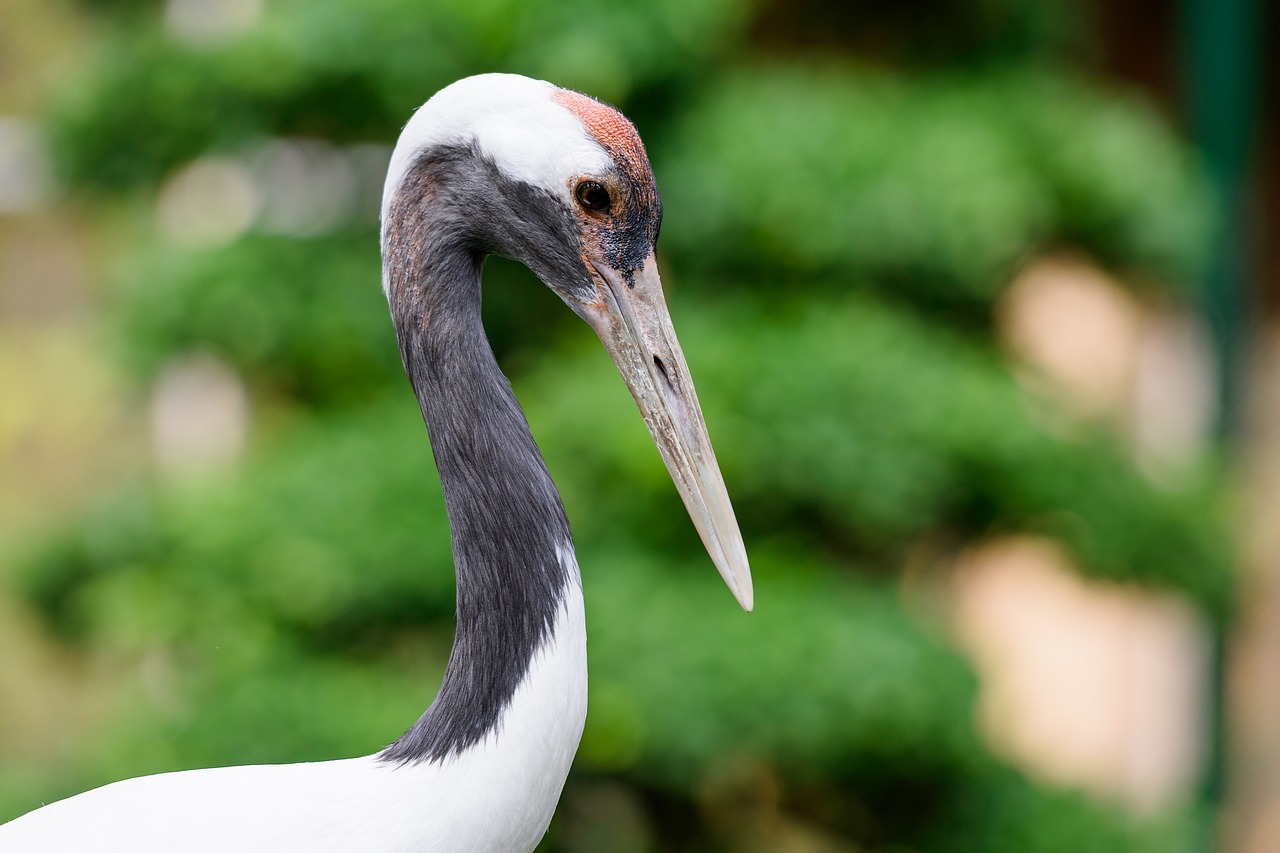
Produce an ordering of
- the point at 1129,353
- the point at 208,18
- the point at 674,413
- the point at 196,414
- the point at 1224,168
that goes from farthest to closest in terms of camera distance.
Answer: the point at 1129,353 < the point at 1224,168 < the point at 196,414 < the point at 208,18 < the point at 674,413

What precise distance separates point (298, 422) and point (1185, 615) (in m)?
2.58

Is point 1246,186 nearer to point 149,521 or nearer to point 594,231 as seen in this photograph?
point 149,521

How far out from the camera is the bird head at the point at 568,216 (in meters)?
1.18

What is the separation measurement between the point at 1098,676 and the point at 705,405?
2236 mm

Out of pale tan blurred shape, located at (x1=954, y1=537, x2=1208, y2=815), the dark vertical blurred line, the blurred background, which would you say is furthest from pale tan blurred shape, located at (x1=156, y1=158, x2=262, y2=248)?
the dark vertical blurred line

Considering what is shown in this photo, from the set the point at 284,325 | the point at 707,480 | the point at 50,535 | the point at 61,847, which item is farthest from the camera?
the point at 50,535

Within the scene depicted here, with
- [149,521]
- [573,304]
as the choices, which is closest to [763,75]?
[149,521]

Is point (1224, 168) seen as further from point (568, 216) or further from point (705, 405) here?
point (568, 216)

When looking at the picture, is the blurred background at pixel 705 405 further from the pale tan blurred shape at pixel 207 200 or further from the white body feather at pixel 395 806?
the white body feather at pixel 395 806

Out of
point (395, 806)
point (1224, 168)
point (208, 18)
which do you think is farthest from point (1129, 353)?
point (395, 806)

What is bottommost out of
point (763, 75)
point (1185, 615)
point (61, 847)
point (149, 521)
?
point (1185, 615)

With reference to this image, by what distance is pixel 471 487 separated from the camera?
1.20 meters

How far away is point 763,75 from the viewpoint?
2873mm

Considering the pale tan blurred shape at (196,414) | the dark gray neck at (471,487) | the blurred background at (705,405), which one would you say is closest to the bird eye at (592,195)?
the dark gray neck at (471,487)
